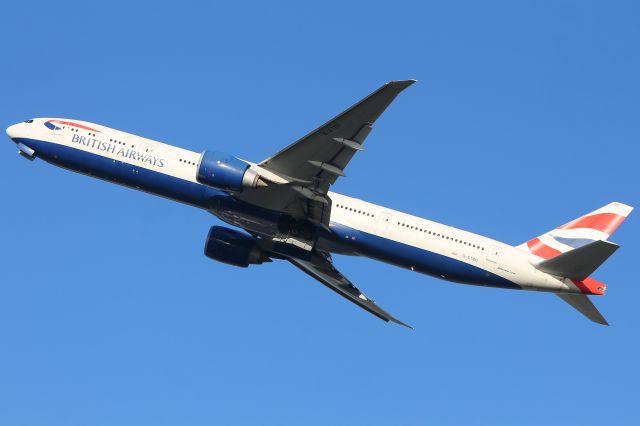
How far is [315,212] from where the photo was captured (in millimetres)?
50438

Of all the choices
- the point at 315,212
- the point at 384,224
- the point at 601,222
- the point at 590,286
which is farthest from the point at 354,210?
the point at 601,222

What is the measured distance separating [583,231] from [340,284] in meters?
14.8

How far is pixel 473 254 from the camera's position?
168 feet

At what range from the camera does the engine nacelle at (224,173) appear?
47688mm

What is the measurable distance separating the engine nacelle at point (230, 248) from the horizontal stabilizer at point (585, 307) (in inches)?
711

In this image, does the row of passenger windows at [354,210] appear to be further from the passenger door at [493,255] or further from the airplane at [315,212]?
the passenger door at [493,255]

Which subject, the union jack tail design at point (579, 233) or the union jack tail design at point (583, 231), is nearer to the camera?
the union jack tail design at point (579, 233)

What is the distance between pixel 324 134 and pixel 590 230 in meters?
17.8

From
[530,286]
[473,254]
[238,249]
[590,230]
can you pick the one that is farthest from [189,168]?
[590,230]

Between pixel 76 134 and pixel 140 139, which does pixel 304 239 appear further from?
pixel 76 134

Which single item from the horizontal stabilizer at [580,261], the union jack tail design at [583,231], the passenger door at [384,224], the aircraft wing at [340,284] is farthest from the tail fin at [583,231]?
the aircraft wing at [340,284]

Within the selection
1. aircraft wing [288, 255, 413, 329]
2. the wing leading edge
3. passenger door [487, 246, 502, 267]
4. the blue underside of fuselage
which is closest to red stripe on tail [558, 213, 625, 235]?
passenger door [487, 246, 502, 267]

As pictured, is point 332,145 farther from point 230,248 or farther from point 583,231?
point 583,231

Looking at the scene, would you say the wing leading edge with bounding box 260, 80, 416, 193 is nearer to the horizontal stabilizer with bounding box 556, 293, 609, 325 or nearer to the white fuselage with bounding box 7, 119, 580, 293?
the white fuselage with bounding box 7, 119, 580, 293
